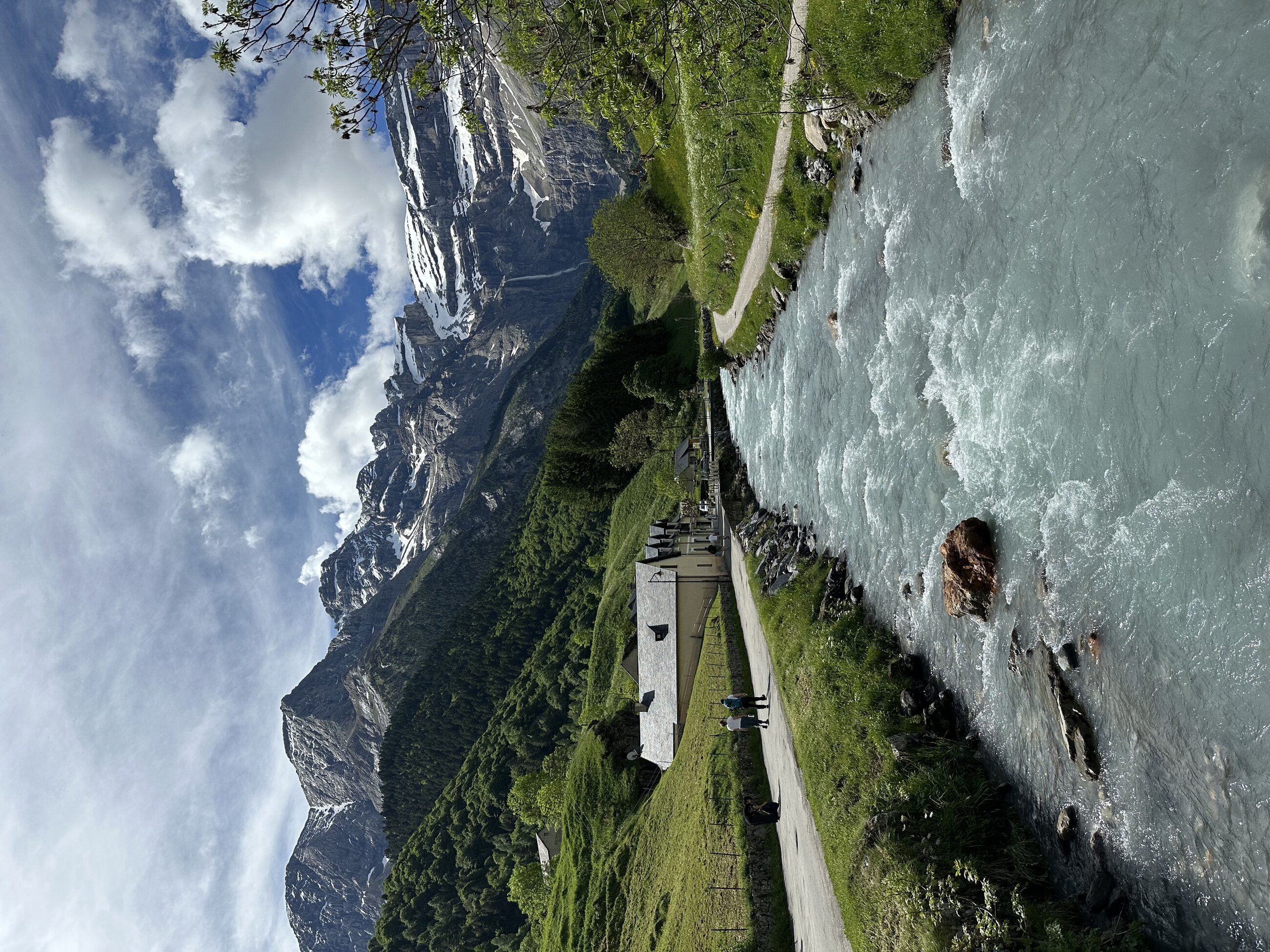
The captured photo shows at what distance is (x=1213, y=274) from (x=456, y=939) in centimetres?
10842

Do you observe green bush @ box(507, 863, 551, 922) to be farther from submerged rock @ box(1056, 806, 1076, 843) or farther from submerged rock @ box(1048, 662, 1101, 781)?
submerged rock @ box(1048, 662, 1101, 781)

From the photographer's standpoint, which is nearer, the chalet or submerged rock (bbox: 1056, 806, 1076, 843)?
submerged rock (bbox: 1056, 806, 1076, 843)

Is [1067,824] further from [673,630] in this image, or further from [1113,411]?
[673,630]

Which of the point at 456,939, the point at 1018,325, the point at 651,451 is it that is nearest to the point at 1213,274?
the point at 1018,325

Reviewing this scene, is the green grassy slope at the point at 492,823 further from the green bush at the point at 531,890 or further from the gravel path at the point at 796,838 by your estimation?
the gravel path at the point at 796,838

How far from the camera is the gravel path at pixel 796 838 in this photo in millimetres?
15523

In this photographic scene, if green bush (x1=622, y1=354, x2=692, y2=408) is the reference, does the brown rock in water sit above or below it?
below

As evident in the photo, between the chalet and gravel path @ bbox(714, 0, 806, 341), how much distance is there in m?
12.8

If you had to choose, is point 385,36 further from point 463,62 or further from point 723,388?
point 723,388

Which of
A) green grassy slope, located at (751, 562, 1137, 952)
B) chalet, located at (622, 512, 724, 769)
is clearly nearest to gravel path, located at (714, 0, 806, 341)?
chalet, located at (622, 512, 724, 769)

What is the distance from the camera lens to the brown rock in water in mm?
12820

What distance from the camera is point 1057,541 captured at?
439 inches

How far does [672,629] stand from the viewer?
1601 inches

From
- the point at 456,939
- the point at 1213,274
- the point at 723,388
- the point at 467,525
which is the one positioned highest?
the point at 467,525
